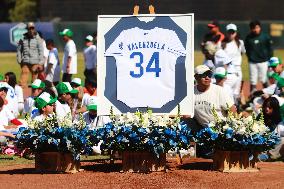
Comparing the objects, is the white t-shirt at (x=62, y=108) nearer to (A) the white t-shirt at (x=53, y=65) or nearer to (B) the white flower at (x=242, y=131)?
(B) the white flower at (x=242, y=131)

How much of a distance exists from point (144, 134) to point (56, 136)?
3.49ft


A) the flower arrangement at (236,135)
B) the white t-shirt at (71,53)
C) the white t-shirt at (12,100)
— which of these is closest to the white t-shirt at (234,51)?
the white t-shirt at (71,53)

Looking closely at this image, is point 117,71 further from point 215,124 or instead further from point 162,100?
point 215,124

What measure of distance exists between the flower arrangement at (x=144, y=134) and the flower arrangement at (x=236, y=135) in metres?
0.28

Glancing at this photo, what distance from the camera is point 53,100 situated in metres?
13.5

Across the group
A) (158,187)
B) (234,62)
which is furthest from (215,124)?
(234,62)

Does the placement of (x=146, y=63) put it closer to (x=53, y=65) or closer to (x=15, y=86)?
(x=15, y=86)

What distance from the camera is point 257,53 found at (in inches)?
832

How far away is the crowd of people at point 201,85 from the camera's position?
12.9m

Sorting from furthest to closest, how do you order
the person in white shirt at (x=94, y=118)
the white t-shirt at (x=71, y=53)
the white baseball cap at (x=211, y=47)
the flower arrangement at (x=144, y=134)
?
the white t-shirt at (x=71, y=53), the white baseball cap at (x=211, y=47), the person in white shirt at (x=94, y=118), the flower arrangement at (x=144, y=134)

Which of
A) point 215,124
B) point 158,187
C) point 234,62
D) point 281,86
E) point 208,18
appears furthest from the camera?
point 208,18

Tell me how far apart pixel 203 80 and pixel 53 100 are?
2.26 m

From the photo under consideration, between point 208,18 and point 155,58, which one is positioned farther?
point 208,18

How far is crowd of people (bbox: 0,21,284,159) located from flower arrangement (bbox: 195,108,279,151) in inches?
30.5
